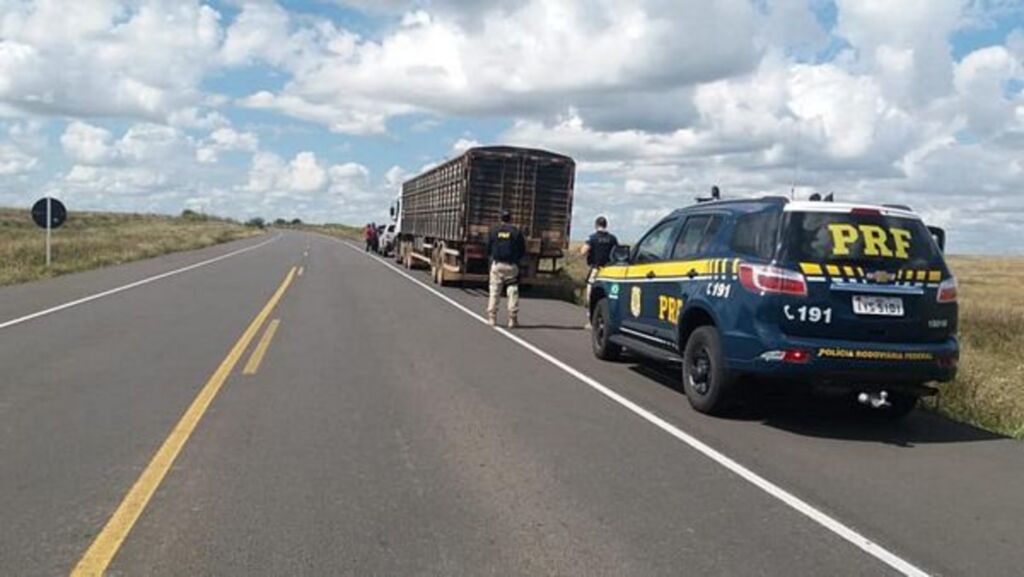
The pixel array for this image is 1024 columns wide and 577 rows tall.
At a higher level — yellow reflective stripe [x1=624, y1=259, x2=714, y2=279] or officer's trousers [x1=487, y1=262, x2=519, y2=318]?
yellow reflective stripe [x1=624, y1=259, x2=714, y2=279]

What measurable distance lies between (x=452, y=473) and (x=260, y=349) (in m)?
6.17

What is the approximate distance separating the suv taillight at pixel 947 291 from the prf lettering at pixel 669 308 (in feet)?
7.39

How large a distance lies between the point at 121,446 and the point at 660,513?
3.75 meters

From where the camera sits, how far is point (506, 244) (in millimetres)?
15625

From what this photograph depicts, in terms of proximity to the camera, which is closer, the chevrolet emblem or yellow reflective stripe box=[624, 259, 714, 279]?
the chevrolet emblem

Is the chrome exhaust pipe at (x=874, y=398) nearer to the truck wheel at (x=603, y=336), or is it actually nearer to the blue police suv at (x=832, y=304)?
the blue police suv at (x=832, y=304)

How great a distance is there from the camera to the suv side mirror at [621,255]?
1104 cm

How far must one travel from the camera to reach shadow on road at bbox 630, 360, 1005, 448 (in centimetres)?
791

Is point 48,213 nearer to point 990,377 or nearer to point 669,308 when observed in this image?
point 669,308

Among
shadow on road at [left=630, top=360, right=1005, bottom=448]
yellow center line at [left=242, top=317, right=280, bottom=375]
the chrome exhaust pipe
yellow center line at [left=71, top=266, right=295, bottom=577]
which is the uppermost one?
the chrome exhaust pipe

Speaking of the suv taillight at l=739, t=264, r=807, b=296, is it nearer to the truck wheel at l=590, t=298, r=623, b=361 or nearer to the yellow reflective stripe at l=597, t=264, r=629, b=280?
the yellow reflective stripe at l=597, t=264, r=629, b=280

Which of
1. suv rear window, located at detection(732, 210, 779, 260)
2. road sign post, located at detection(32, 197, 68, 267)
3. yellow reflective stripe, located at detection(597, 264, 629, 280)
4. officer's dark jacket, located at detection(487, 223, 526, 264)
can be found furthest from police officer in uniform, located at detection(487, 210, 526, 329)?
road sign post, located at detection(32, 197, 68, 267)

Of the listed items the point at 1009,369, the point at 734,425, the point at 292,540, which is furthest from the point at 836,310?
the point at 1009,369

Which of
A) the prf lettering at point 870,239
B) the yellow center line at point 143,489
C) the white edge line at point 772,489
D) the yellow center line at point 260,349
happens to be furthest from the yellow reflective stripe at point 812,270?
the yellow center line at point 260,349
